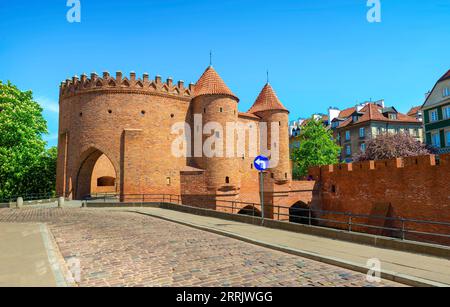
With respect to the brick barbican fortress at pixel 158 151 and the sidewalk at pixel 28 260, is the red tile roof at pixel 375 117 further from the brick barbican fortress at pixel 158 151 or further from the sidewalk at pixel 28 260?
the sidewalk at pixel 28 260

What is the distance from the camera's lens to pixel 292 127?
62.3m

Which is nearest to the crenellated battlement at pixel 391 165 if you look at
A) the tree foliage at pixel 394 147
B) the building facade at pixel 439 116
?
the tree foliage at pixel 394 147

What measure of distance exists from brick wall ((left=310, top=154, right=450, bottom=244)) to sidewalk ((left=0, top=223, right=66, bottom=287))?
19.3 metres

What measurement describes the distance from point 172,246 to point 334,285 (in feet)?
15.4

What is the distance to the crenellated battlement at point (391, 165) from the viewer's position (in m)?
18.5

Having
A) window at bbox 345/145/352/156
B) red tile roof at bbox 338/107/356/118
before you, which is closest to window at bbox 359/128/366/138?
window at bbox 345/145/352/156

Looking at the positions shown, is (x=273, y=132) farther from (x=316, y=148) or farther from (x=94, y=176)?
(x=94, y=176)

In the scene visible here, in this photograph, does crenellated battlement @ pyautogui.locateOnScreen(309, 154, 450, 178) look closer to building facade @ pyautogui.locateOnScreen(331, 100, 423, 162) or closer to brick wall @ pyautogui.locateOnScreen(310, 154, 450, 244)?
brick wall @ pyautogui.locateOnScreen(310, 154, 450, 244)

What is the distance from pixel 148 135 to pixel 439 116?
30.1m

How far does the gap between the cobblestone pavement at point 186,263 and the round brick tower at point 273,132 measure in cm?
2033

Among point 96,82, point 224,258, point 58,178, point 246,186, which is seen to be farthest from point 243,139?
point 224,258

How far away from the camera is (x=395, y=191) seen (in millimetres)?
20922

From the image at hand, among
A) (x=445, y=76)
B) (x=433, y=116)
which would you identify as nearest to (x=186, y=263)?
(x=433, y=116)

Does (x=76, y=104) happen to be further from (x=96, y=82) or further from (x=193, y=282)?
(x=193, y=282)
